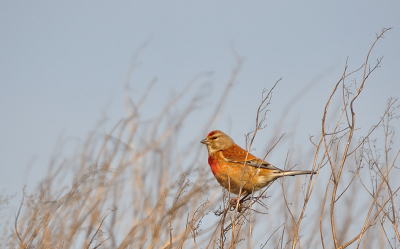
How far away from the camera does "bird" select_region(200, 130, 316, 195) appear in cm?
480

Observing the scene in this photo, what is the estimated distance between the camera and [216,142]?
18.0 ft

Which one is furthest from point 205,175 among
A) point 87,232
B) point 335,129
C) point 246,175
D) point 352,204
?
point 352,204

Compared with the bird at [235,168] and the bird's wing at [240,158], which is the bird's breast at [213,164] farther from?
the bird's wing at [240,158]

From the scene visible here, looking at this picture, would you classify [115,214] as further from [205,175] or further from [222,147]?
[222,147]

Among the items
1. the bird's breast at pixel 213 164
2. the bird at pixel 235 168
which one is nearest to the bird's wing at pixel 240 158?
the bird at pixel 235 168

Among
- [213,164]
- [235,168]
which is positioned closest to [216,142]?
[213,164]

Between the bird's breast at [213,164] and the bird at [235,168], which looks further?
the bird's breast at [213,164]

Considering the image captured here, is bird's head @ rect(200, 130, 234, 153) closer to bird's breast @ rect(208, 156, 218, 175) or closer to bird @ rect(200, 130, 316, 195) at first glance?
bird @ rect(200, 130, 316, 195)

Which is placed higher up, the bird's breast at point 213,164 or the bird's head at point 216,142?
the bird's head at point 216,142

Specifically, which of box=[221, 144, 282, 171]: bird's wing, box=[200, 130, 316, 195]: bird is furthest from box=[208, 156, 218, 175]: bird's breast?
box=[221, 144, 282, 171]: bird's wing

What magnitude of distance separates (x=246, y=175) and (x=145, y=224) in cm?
138

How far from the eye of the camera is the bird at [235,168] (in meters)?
4.80

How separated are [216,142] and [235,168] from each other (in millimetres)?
624

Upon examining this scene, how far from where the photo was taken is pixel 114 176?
15.1 feet
